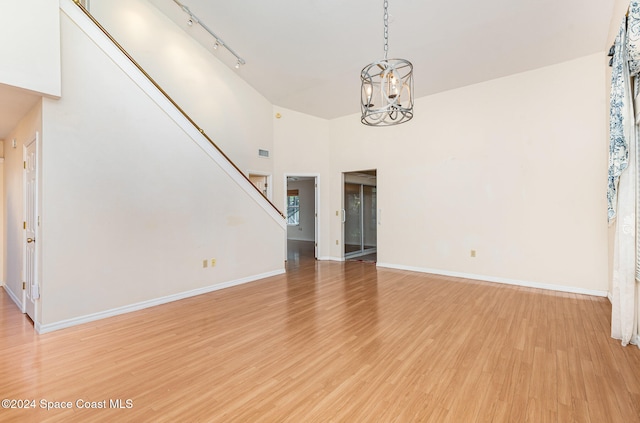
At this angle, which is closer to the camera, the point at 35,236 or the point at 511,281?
the point at 35,236

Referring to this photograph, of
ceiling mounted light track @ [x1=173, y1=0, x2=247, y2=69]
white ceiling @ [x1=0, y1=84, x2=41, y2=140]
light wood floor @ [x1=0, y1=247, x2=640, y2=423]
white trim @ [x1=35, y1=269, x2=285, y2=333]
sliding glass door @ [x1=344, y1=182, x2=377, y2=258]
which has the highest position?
ceiling mounted light track @ [x1=173, y1=0, x2=247, y2=69]

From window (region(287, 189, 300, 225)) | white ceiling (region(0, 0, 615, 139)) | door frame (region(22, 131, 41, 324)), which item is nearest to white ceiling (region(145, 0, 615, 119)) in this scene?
white ceiling (region(0, 0, 615, 139))

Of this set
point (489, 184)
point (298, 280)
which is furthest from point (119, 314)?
point (489, 184)

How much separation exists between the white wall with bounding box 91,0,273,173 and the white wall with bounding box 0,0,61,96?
6.23 feet

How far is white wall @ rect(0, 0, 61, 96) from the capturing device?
8.46ft

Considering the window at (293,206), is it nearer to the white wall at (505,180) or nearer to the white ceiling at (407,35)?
the white wall at (505,180)

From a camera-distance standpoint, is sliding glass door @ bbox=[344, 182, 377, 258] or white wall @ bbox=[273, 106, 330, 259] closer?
white wall @ bbox=[273, 106, 330, 259]

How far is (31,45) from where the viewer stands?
272 centimetres

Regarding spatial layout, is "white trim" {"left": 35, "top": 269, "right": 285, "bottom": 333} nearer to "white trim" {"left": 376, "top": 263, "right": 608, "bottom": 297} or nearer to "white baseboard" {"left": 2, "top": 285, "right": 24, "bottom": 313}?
"white baseboard" {"left": 2, "top": 285, "right": 24, "bottom": 313}

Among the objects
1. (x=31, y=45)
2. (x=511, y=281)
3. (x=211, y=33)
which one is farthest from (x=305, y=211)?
(x=31, y=45)

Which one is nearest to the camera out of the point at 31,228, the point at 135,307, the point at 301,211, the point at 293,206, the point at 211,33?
the point at 31,228

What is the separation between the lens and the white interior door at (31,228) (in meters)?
3.07

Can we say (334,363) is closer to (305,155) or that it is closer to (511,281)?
(511,281)

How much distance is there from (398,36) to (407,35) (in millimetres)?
127
